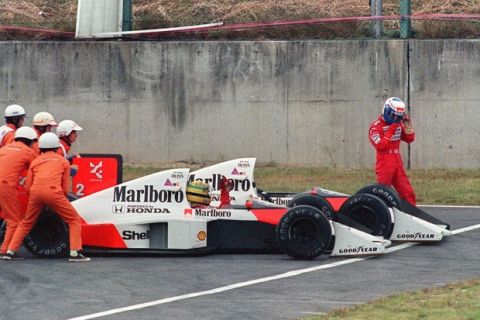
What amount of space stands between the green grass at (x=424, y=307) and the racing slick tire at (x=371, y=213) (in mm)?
2969

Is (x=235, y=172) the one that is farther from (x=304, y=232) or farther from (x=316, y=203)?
(x=304, y=232)

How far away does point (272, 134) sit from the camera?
2339cm

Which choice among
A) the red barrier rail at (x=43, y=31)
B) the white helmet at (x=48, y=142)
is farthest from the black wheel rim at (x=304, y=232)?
the red barrier rail at (x=43, y=31)

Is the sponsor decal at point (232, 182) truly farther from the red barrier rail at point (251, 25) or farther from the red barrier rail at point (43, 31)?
the red barrier rail at point (43, 31)

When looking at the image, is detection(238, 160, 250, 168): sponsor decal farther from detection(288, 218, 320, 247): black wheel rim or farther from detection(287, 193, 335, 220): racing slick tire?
detection(288, 218, 320, 247): black wheel rim

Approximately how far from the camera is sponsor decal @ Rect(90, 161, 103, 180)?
16.4m

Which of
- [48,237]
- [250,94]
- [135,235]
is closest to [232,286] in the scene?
[135,235]

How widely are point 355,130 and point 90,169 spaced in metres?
7.83

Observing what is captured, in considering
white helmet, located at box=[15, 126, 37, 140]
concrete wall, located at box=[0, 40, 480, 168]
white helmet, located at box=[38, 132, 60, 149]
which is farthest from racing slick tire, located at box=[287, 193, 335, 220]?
concrete wall, located at box=[0, 40, 480, 168]

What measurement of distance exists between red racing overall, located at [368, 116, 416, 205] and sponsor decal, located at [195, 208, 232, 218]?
9.99 feet

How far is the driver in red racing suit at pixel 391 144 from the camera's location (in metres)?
17.2

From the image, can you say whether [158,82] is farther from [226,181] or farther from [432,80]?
[226,181]

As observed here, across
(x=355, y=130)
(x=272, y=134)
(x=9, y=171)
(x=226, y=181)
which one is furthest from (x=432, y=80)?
(x=9, y=171)

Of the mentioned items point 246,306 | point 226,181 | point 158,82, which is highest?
point 158,82
